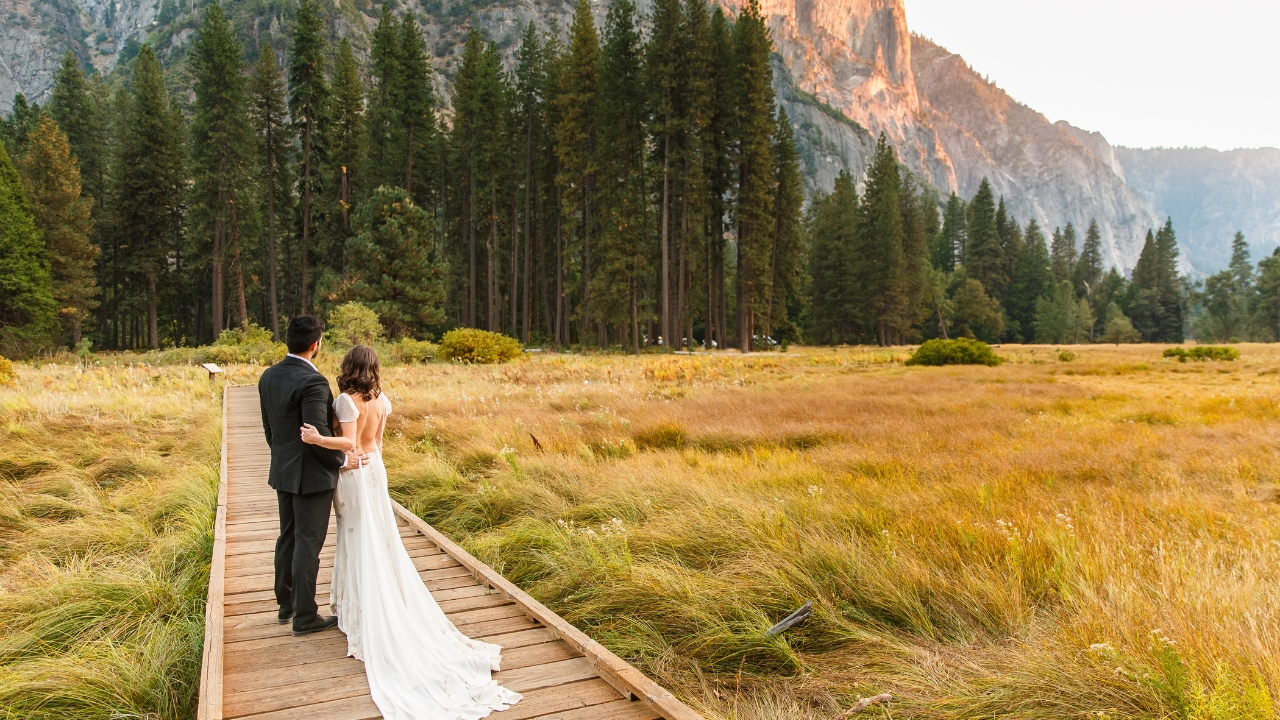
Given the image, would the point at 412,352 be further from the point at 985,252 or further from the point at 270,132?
the point at 985,252

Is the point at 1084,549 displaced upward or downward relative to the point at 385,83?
downward

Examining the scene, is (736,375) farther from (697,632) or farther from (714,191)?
(714,191)

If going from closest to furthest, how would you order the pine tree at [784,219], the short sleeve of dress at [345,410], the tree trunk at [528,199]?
the short sleeve of dress at [345,410], the tree trunk at [528,199], the pine tree at [784,219]

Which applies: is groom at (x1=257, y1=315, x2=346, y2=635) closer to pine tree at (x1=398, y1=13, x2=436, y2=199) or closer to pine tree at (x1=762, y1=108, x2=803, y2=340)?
pine tree at (x1=398, y1=13, x2=436, y2=199)

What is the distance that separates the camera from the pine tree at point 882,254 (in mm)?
50688

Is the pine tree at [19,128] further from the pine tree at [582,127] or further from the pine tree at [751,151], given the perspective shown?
the pine tree at [751,151]

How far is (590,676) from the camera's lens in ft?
11.7

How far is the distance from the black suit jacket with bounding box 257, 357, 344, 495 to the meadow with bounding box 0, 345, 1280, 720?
3.87ft

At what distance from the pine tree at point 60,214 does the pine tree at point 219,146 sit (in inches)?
294

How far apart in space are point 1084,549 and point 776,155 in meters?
42.8

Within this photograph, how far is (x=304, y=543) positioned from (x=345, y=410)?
96 cm

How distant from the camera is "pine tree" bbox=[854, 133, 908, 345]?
166 feet

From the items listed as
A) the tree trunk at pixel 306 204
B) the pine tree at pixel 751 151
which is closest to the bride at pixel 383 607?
the pine tree at pixel 751 151

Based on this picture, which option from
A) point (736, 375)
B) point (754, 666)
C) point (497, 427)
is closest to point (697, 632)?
point (754, 666)
